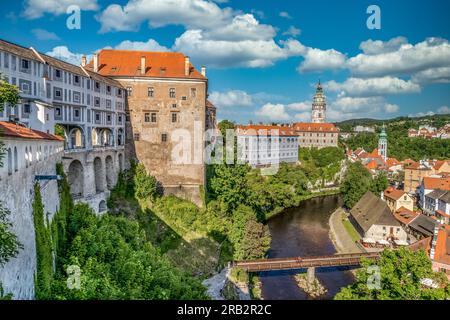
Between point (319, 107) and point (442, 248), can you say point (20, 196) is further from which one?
point (319, 107)

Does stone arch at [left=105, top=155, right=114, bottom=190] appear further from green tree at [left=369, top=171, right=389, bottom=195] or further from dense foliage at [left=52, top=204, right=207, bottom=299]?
green tree at [left=369, top=171, right=389, bottom=195]

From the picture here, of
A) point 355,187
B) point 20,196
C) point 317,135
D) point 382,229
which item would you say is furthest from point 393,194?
point 317,135

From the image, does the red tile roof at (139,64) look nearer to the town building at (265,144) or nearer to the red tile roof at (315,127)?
the town building at (265,144)

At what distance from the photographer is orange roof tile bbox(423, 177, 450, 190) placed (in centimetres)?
3828

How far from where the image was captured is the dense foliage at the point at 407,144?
6681 cm

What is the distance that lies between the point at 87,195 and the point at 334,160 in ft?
169

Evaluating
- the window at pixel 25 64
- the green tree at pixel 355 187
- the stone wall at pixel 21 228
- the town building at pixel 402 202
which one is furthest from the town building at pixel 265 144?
the stone wall at pixel 21 228

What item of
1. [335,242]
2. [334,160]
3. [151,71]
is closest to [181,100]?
[151,71]

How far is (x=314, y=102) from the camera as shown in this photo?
298 feet

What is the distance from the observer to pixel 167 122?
26.5 m

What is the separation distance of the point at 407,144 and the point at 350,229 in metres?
50.9

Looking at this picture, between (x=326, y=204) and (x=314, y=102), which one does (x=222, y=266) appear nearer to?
(x=326, y=204)

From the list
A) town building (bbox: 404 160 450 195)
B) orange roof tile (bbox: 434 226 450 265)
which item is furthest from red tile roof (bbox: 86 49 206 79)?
town building (bbox: 404 160 450 195)

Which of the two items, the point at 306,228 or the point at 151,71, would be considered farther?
the point at 306,228
